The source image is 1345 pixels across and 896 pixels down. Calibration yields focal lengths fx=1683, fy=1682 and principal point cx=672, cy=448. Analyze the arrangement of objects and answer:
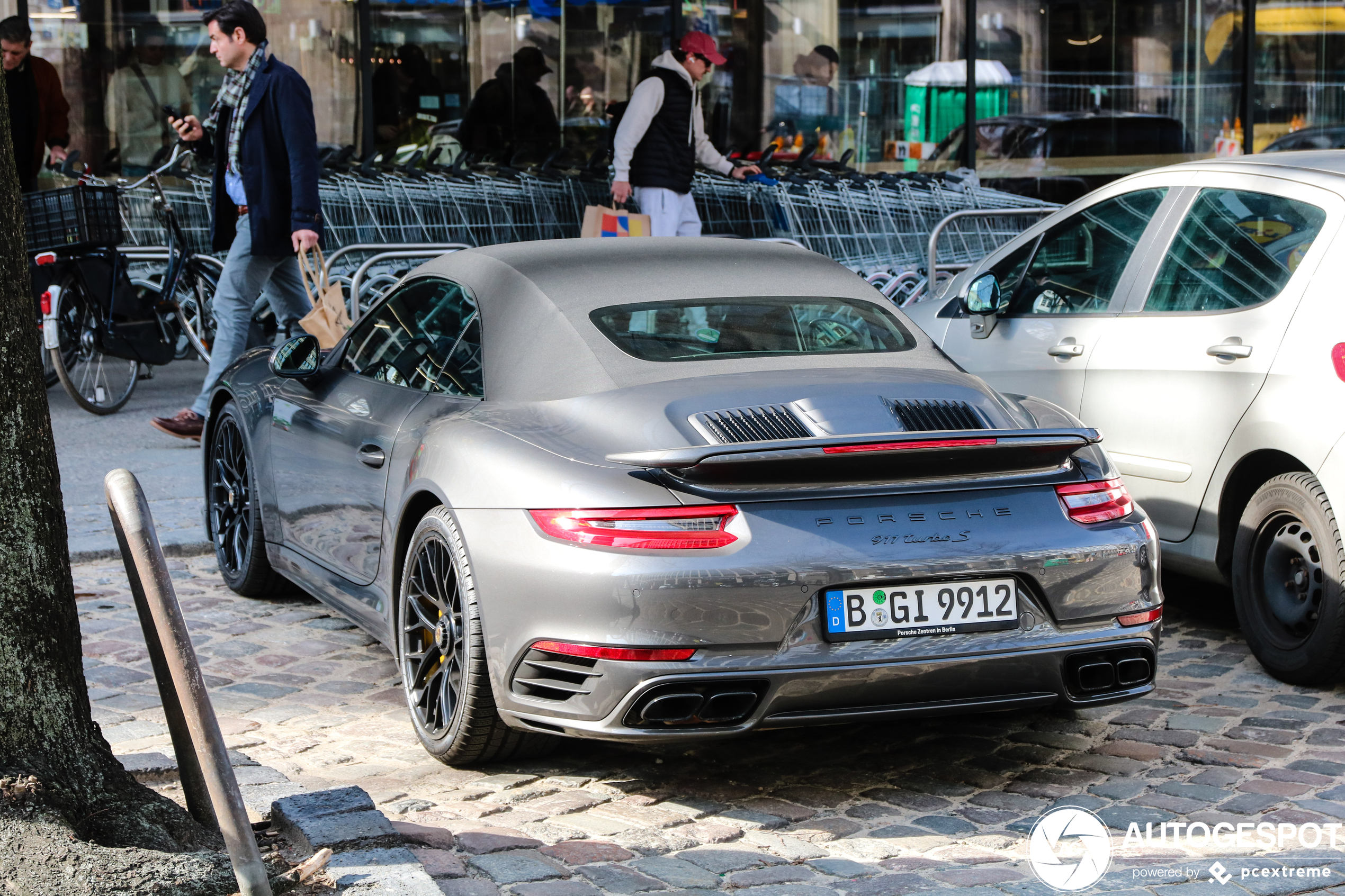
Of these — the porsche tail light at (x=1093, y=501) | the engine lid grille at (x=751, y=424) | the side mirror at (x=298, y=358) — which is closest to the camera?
the engine lid grille at (x=751, y=424)

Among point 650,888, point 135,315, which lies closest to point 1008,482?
point 650,888

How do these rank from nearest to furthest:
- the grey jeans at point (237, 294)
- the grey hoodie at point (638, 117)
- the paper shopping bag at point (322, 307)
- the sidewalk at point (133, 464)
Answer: the sidewalk at point (133, 464), the paper shopping bag at point (322, 307), the grey jeans at point (237, 294), the grey hoodie at point (638, 117)

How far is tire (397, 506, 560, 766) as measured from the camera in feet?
14.0

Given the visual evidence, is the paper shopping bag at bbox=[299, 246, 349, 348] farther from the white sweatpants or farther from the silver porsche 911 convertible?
the silver porsche 911 convertible

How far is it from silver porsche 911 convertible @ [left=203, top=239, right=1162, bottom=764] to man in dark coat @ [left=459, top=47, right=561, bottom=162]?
8.70 m

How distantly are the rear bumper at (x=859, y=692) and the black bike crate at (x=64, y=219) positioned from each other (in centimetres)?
696

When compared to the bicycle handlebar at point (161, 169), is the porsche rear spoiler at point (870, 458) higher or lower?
lower

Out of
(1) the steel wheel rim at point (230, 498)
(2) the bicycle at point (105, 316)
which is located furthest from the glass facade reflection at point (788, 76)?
(1) the steel wheel rim at point (230, 498)

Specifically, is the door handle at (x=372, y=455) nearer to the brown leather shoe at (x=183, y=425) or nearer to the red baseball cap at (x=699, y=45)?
the brown leather shoe at (x=183, y=425)

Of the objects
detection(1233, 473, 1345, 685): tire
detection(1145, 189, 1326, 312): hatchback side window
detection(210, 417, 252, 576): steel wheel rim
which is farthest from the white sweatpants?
detection(1233, 473, 1345, 685): tire

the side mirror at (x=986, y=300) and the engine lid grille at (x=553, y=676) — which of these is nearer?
the engine lid grille at (x=553, y=676)

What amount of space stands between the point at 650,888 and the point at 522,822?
531 millimetres

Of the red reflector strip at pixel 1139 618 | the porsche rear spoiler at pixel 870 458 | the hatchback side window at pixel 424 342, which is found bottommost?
the red reflector strip at pixel 1139 618

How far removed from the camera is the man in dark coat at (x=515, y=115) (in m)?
13.5
